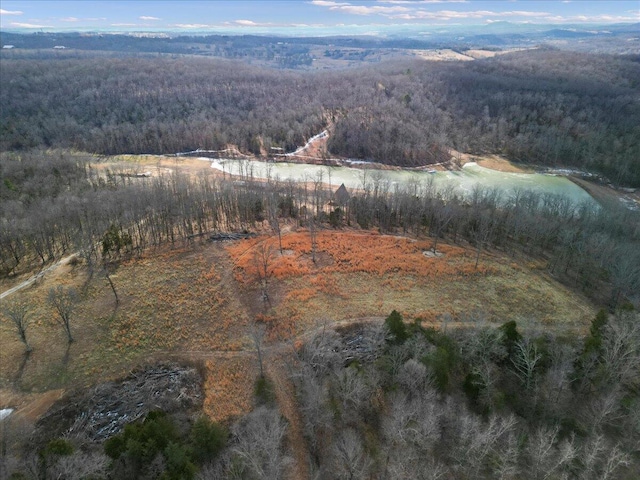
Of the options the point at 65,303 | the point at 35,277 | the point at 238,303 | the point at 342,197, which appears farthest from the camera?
the point at 342,197

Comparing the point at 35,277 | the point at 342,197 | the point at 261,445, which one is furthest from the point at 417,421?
the point at 342,197

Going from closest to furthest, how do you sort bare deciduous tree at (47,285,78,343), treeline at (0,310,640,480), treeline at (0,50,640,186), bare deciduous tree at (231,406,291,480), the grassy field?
1. bare deciduous tree at (231,406,291,480)
2. treeline at (0,310,640,480)
3. the grassy field
4. bare deciduous tree at (47,285,78,343)
5. treeline at (0,50,640,186)

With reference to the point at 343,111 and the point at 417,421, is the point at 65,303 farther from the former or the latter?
the point at 343,111

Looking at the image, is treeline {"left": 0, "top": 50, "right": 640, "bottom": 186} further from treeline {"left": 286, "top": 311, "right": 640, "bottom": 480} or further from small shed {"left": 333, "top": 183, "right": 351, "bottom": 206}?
treeline {"left": 286, "top": 311, "right": 640, "bottom": 480}

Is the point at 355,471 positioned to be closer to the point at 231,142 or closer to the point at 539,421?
the point at 539,421

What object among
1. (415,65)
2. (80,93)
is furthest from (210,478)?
(415,65)

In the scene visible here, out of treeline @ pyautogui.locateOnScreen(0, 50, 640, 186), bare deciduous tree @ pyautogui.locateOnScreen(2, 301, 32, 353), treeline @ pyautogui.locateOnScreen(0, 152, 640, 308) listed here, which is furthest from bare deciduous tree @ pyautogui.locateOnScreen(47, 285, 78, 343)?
treeline @ pyautogui.locateOnScreen(0, 50, 640, 186)

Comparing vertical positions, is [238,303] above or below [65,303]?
below
